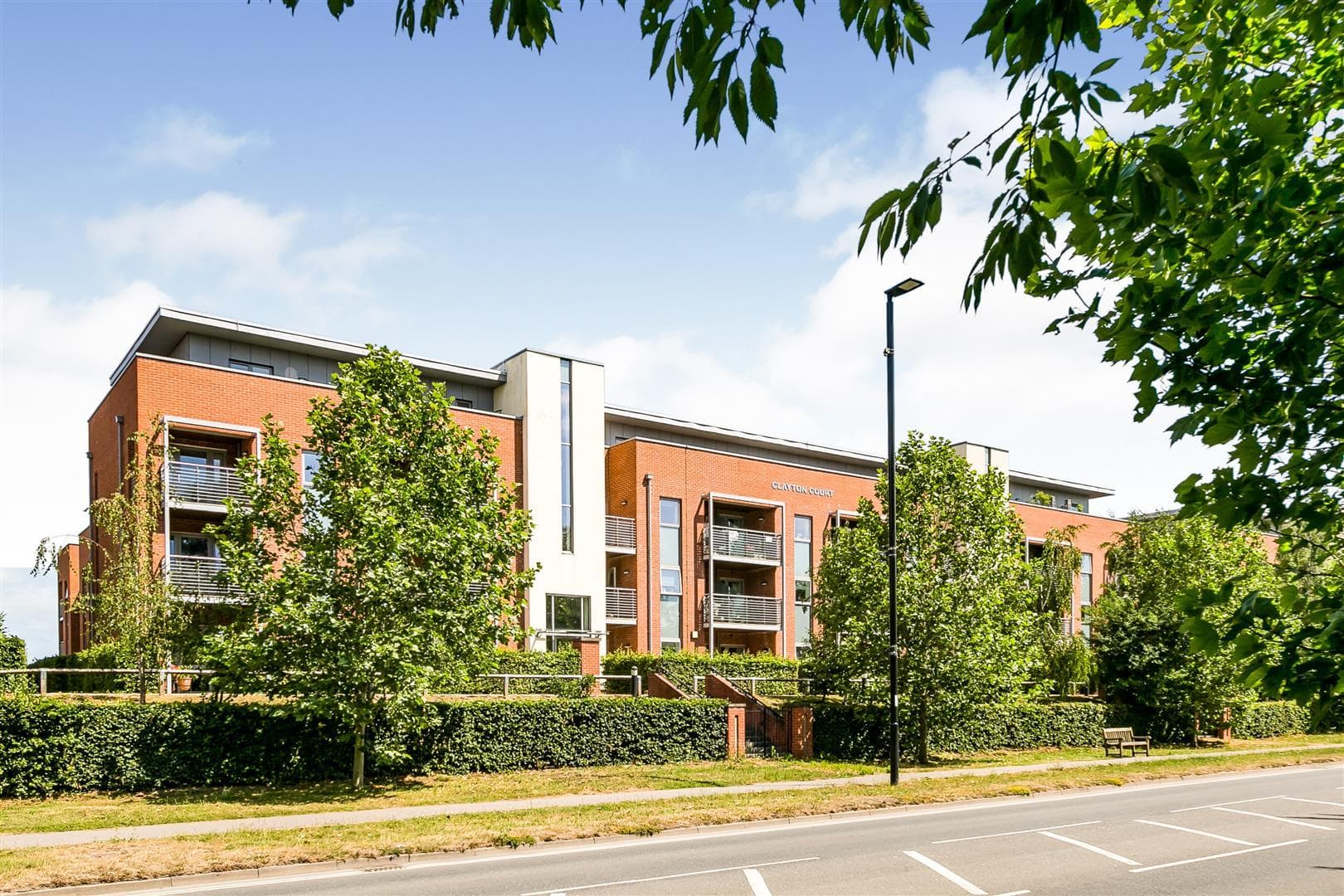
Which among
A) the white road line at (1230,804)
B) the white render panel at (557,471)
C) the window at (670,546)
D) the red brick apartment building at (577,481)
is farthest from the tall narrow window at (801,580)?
the white road line at (1230,804)

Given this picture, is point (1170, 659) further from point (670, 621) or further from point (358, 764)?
point (358, 764)

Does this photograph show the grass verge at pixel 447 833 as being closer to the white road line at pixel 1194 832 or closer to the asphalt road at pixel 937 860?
the asphalt road at pixel 937 860

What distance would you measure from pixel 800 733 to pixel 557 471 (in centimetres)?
1743

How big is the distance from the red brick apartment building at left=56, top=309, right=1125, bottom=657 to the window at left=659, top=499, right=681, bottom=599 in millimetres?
72

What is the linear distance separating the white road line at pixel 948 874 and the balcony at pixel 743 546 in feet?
106

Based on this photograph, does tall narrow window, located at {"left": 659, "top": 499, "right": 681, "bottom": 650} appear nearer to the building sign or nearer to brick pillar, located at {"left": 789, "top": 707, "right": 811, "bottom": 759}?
the building sign

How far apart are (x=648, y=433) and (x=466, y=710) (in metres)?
28.0

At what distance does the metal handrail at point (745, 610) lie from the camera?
154 ft

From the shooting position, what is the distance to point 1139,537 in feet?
180

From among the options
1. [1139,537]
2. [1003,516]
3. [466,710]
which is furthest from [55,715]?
[1139,537]

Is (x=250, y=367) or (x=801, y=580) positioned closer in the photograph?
(x=250, y=367)

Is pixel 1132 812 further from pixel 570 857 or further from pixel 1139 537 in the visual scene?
pixel 1139 537

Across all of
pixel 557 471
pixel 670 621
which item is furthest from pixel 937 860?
pixel 670 621

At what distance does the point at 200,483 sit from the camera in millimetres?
33219
